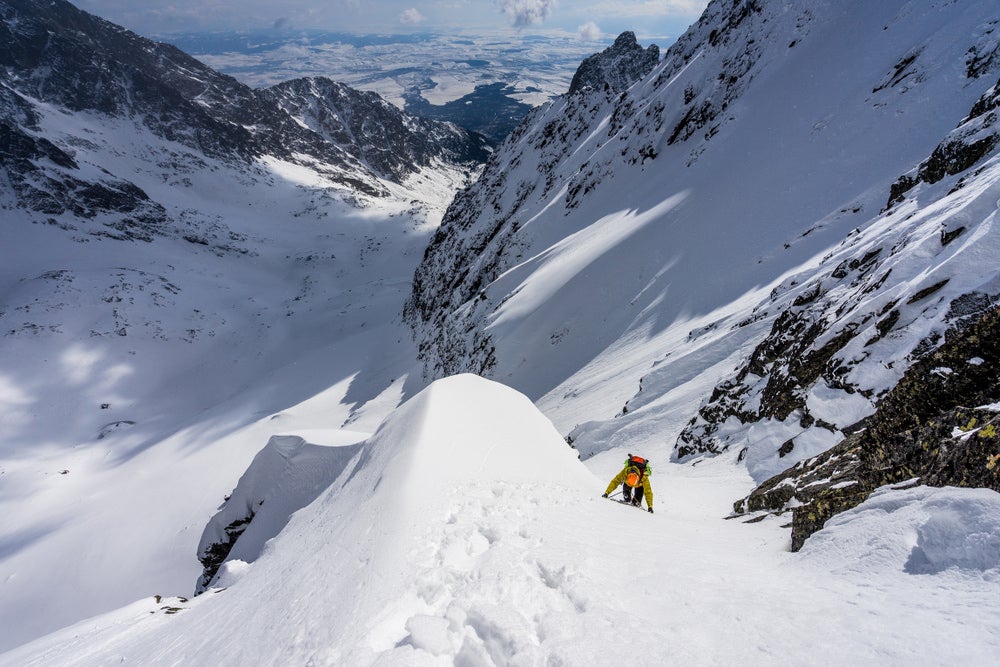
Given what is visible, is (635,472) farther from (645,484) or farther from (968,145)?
(968,145)

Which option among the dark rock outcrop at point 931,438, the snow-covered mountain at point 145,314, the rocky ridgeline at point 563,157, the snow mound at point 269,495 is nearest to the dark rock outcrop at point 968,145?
the dark rock outcrop at point 931,438

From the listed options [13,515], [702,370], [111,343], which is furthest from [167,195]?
[702,370]

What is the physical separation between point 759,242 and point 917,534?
77.7 ft

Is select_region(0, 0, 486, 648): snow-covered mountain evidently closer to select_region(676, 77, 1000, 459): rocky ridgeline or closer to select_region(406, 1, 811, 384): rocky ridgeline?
select_region(406, 1, 811, 384): rocky ridgeline

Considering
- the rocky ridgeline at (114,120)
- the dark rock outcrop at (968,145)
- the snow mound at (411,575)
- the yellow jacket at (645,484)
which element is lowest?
the yellow jacket at (645,484)

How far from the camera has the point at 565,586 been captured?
5.39 meters

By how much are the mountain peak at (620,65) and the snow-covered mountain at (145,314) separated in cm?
7059

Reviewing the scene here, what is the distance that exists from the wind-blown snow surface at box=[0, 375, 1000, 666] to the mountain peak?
5893 inches

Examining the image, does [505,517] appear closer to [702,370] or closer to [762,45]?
[702,370]

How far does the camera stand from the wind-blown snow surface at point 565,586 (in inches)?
152

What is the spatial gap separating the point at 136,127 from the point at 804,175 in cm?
20578

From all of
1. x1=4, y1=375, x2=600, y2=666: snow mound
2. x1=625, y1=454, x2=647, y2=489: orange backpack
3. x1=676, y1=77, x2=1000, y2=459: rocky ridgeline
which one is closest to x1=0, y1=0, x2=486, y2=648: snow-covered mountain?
x1=4, y1=375, x2=600, y2=666: snow mound

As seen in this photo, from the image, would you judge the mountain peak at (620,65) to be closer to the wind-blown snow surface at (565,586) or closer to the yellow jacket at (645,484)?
the yellow jacket at (645,484)

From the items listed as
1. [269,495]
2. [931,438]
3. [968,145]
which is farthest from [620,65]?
[931,438]
